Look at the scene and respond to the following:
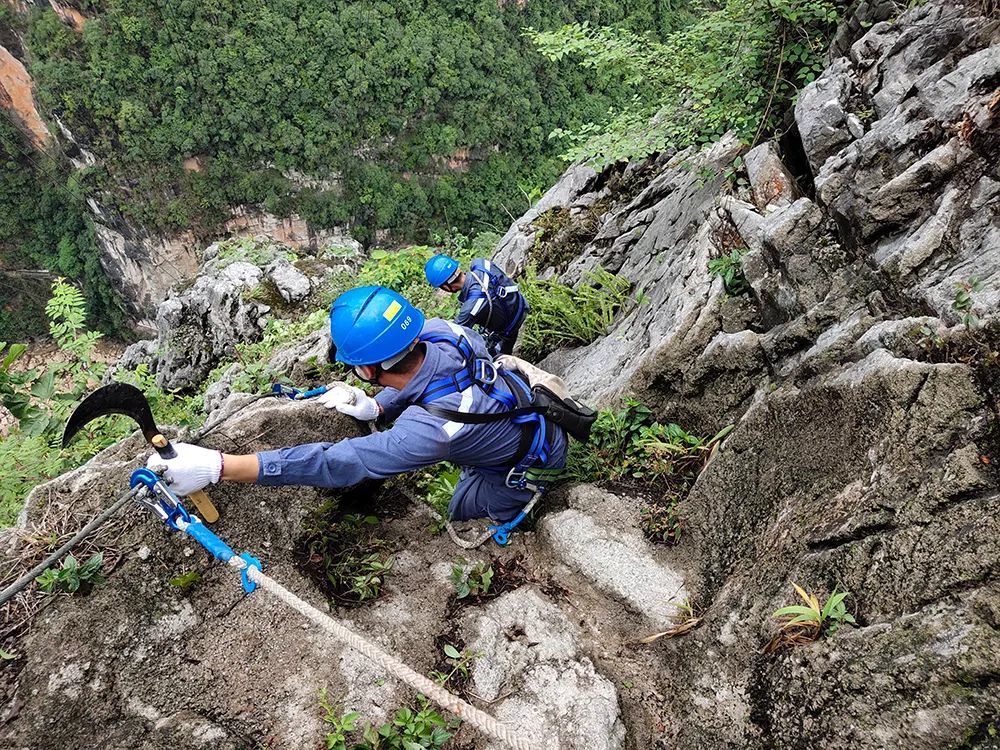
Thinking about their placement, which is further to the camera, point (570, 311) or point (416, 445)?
point (570, 311)

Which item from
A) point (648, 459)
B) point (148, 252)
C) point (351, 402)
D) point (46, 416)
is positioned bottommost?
point (648, 459)

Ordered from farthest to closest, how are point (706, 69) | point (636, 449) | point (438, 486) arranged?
point (706, 69) → point (438, 486) → point (636, 449)

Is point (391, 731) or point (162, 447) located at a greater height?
point (162, 447)

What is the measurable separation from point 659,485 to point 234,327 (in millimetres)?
9847

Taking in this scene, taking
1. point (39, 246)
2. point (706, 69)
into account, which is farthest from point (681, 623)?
point (39, 246)

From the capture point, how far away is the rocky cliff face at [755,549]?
2240 mm

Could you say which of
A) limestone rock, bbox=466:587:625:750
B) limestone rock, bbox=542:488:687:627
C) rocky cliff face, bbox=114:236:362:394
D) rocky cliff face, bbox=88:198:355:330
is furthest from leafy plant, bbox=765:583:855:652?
rocky cliff face, bbox=88:198:355:330

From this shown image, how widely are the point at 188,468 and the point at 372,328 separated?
114cm

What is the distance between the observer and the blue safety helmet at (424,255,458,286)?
21.0ft

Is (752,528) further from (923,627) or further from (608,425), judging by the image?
(608,425)

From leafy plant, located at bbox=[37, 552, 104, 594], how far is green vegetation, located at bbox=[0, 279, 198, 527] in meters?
1.86

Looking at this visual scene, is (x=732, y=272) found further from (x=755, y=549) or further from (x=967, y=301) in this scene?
(x=755, y=549)

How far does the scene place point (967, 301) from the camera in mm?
2584

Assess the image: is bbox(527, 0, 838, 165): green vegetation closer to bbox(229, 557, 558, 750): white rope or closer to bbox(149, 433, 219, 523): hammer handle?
bbox(149, 433, 219, 523): hammer handle
